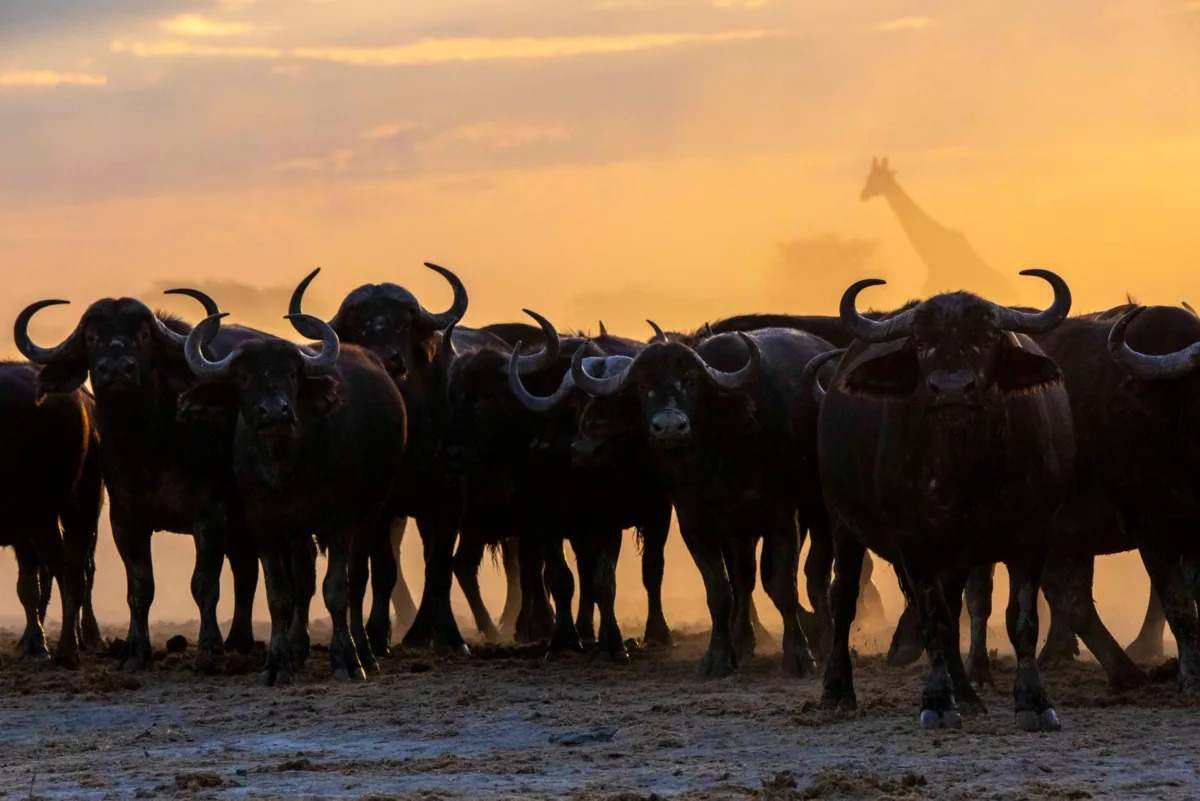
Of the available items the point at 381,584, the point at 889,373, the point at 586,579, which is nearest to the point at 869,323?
the point at 889,373

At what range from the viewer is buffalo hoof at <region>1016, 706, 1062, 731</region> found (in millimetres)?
13164

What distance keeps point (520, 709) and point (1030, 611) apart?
11.3 feet

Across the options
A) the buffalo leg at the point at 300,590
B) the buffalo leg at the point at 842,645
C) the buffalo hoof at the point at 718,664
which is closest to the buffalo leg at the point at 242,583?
the buffalo leg at the point at 300,590

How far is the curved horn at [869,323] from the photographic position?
13.4m

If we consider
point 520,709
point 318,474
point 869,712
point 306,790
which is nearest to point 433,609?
point 318,474

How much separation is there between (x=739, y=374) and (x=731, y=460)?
0.62 m

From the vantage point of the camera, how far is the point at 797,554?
1730cm

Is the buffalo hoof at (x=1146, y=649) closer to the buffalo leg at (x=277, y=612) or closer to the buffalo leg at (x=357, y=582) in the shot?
the buffalo leg at (x=357, y=582)

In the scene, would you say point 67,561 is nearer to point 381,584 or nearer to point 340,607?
point 381,584

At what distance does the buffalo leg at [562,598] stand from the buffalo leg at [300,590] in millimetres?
2163

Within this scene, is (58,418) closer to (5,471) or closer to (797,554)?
(5,471)

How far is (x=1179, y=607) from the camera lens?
49.6ft

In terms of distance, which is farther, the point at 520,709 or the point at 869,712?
the point at 520,709

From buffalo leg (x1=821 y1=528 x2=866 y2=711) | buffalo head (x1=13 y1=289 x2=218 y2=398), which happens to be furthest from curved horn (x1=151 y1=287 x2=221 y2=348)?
buffalo leg (x1=821 y1=528 x2=866 y2=711)
